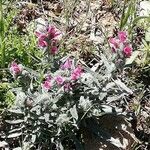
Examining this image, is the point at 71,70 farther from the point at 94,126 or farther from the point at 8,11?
the point at 8,11

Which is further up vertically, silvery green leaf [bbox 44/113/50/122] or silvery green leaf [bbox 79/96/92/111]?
silvery green leaf [bbox 79/96/92/111]

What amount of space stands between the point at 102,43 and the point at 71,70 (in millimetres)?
1028

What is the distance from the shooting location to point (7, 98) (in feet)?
10.0

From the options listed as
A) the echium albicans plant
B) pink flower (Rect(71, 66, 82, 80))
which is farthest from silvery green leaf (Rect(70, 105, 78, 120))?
pink flower (Rect(71, 66, 82, 80))

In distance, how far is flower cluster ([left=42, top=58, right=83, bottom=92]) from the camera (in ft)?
8.68

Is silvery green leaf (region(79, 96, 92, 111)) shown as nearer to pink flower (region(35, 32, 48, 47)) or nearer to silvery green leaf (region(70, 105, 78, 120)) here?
silvery green leaf (region(70, 105, 78, 120))

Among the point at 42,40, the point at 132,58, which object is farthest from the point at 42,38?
the point at 132,58

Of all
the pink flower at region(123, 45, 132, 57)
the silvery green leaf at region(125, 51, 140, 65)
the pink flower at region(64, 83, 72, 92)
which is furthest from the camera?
the silvery green leaf at region(125, 51, 140, 65)

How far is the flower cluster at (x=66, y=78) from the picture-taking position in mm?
2646

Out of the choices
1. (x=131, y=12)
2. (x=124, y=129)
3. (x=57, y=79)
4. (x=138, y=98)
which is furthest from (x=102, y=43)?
(x=57, y=79)

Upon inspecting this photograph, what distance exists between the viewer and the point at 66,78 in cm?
266

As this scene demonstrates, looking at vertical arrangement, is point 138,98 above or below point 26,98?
below

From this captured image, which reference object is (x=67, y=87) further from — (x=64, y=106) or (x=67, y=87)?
(x=64, y=106)

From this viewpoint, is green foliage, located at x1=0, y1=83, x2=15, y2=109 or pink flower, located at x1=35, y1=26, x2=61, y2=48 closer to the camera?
pink flower, located at x1=35, y1=26, x2=61, y2=48
